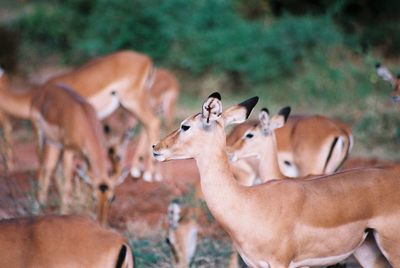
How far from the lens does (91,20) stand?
1698cm

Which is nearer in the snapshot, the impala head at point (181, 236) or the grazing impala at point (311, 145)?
the impala head at point (181, 236)

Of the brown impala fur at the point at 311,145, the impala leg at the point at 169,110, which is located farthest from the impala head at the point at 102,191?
the impala leg at the point at 169,110

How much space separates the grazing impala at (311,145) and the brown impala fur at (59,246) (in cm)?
288

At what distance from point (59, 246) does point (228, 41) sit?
1220cm

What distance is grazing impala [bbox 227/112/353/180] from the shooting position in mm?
7246

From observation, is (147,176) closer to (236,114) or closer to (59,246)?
(236,114)

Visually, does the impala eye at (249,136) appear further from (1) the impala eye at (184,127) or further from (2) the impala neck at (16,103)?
(2) the impala neck at (16,103)

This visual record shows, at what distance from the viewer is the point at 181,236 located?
6.21m

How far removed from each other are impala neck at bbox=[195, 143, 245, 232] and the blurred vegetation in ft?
Result: 31.1

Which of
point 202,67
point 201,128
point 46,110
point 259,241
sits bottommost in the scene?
point 202,67

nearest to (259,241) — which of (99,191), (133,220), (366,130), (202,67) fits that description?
(99,191)

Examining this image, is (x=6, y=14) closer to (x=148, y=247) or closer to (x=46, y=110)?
(x=46, y=110)

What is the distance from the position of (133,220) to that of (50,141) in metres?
1.33

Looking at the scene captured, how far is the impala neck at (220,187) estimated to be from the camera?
15.4ft
